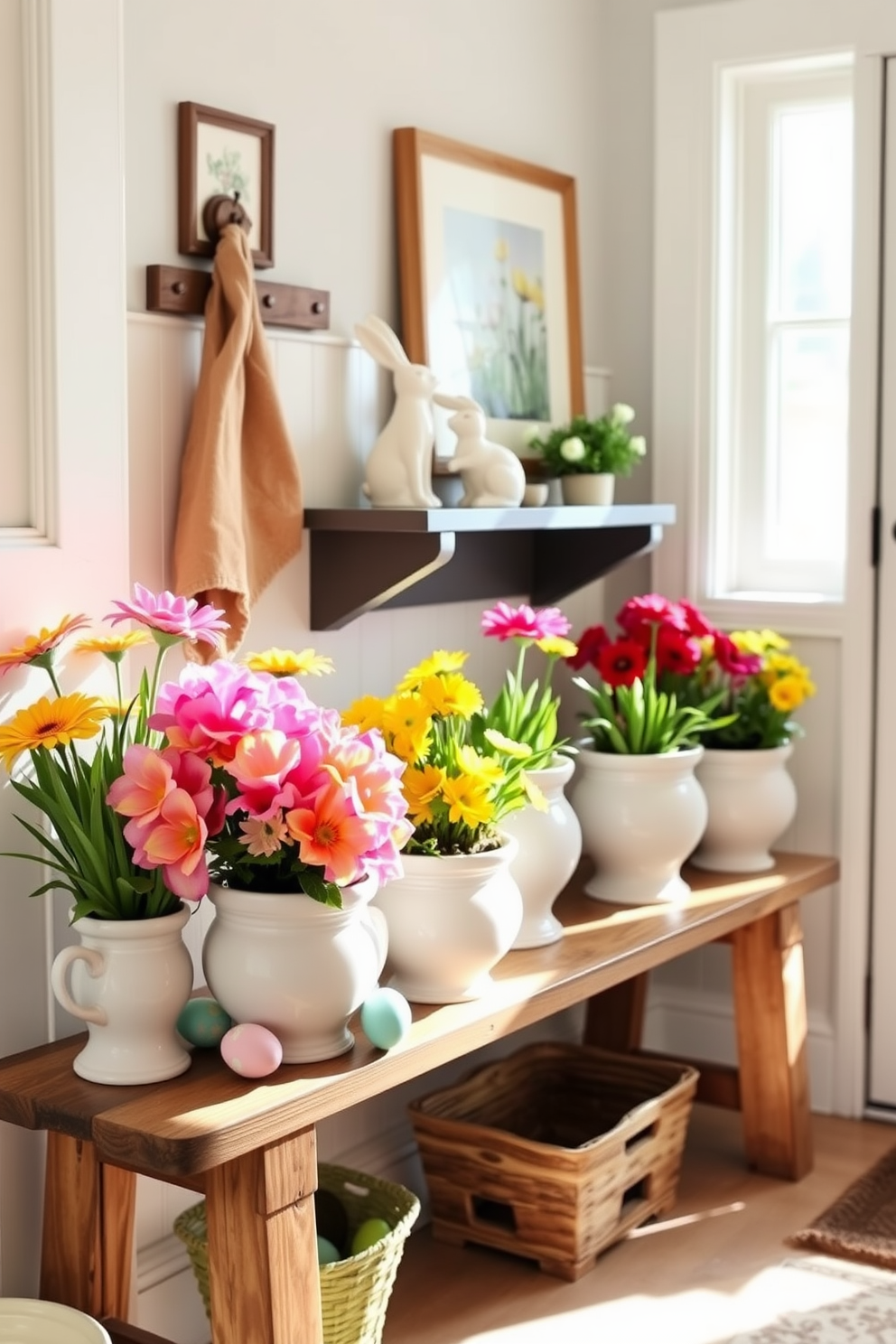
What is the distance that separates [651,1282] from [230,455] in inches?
54.1

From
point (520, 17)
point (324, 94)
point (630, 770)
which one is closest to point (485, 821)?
point (630, 770)

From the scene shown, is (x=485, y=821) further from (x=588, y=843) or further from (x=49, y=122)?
(x=49, y=122)

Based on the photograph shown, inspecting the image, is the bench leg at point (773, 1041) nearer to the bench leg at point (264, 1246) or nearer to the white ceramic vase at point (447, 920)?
the white ceramic vase at point (447, 920)

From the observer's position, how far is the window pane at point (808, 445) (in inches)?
124

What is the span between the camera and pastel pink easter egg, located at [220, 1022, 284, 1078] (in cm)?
176

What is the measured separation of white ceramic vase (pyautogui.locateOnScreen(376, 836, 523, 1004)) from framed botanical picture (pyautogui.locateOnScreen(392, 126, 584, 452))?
0.94 m

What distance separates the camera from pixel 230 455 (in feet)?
7.09

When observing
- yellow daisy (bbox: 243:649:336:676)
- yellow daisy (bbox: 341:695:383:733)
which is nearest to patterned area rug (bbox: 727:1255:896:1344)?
yellow daisy (bbox: 341:695:383:733)

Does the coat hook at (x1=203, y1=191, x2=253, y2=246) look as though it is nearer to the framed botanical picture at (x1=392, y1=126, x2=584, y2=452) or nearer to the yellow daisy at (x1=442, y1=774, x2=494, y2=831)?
the framed botanical picture at (x1=392, y1=126, x2=584, y2=452)

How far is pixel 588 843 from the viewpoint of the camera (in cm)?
266

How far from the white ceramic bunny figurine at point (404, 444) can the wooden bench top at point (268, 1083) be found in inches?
26.8

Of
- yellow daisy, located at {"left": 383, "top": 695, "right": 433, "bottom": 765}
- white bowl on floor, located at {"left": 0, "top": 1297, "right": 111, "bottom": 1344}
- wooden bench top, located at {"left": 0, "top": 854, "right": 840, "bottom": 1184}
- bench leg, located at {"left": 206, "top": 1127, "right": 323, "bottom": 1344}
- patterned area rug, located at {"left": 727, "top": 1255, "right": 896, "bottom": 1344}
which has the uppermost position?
yellow daisy, located at {"left": 383, "top": 695, "right": 433, "bottom": 765}

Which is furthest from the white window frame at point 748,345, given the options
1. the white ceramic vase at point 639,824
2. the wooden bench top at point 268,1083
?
the wooden bench top at point 268,1083

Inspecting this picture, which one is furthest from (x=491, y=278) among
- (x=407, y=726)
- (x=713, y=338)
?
(x=407, y=726)
